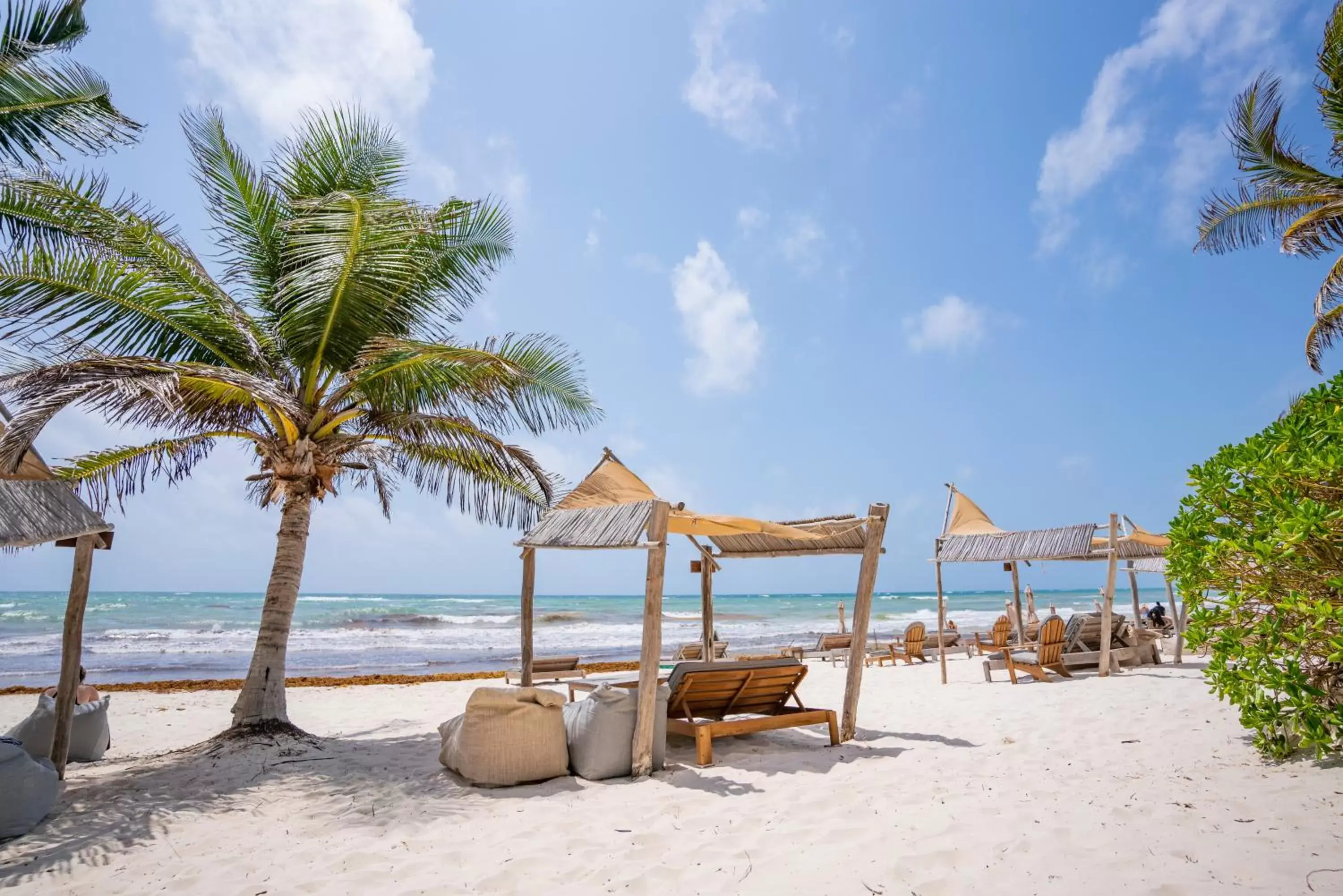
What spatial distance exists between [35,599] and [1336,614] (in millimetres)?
65675

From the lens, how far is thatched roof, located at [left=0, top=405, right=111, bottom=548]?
16.3 ft

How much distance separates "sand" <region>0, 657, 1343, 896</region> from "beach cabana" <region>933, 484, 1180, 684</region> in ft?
11.5

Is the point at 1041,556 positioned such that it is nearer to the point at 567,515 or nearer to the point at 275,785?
the point at 567,515

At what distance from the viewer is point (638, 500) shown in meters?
7.04

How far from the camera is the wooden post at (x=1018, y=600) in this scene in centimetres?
1419

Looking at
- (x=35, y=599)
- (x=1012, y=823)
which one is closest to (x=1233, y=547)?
(x=1012, y=823)

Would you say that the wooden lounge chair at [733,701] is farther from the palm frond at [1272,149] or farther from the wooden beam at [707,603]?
Answer: the palm frond at [1272,149]

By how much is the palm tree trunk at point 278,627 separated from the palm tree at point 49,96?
361cm

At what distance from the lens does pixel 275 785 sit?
5.78 m

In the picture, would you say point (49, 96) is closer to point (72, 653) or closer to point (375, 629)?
point (72, 653)

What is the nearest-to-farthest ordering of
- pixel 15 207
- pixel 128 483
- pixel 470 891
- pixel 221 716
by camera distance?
pixel 470 891 → pixel 15 207 → pixel 128 483 → pixel 221 716

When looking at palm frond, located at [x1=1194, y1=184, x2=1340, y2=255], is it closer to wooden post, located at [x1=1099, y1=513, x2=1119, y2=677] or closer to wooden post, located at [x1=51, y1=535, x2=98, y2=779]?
wooden post, located at [x1=1099, y1=513, x2=1119, y2=677]

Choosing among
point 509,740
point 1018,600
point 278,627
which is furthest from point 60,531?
point 1018,600

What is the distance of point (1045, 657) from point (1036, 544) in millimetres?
1647
